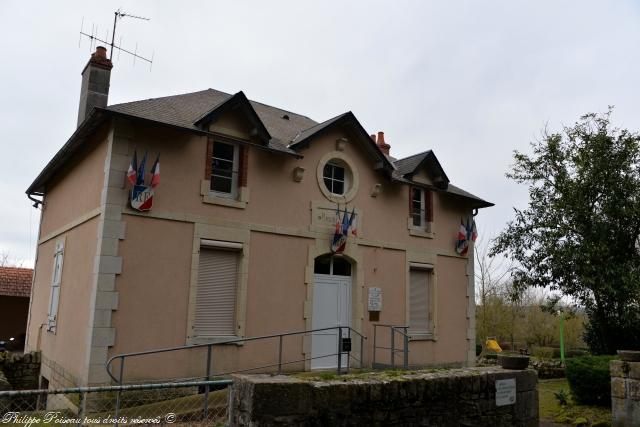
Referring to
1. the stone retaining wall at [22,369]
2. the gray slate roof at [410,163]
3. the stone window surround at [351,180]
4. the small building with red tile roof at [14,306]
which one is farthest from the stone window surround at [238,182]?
the small building with red tile roof at [14,306]

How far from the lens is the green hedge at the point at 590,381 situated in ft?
31.7

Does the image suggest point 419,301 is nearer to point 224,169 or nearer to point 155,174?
point 224,169

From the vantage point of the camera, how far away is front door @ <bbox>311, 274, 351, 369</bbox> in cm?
1120

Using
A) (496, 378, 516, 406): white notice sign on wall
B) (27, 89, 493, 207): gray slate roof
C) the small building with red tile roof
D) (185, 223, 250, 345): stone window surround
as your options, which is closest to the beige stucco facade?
(185, 223, 250, 345): stone window surround

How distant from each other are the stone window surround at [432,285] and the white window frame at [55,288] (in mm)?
7938

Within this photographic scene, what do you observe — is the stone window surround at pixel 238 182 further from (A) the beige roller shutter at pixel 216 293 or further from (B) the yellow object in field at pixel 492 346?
(B) the yellow object in field at pixel 492 346

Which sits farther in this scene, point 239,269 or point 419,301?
point 419,301

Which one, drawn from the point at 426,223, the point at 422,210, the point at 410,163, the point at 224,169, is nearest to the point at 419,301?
the point at 426,223

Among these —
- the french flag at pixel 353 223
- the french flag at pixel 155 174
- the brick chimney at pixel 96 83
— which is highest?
the brick chimney at pixel 96 83

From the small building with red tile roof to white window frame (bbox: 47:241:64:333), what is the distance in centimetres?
926

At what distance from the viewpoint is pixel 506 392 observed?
20.9 ft

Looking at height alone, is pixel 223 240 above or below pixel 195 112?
below

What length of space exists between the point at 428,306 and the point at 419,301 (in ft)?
1.06

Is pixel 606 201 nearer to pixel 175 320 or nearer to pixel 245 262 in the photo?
pixel 245 262
